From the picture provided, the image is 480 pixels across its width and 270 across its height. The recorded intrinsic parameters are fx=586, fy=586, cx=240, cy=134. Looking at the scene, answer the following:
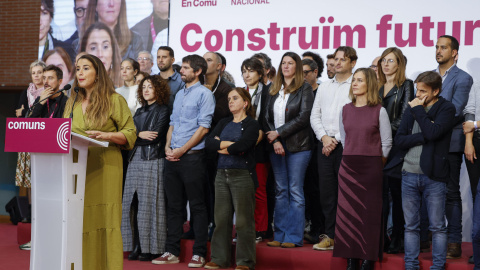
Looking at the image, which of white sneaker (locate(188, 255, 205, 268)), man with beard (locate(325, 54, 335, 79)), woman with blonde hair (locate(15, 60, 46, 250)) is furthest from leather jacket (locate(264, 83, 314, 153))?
woman with blonde hair (locate(15, 60, 46, 250))

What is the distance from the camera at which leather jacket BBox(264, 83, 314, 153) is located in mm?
4852

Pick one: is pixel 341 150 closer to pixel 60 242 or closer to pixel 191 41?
pixel 60 242

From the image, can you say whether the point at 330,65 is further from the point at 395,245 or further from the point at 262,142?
the point at 395,245

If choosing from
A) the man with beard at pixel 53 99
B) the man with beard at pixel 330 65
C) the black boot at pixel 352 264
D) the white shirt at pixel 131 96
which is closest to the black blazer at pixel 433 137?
the black boot at pixel 352 264

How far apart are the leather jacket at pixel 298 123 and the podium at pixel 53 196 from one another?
6.74 feet

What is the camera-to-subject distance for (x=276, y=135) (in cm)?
490

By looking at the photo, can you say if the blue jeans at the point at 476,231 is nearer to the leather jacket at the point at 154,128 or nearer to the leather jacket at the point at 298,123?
the leather jacket at the point at 298,123

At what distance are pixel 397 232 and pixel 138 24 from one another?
160 inches

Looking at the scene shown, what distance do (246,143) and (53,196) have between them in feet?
6.13

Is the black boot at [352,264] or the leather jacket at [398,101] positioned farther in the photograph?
the leather jacket at [398,101]

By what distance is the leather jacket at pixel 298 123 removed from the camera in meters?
4.85

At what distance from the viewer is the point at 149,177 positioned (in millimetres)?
5219

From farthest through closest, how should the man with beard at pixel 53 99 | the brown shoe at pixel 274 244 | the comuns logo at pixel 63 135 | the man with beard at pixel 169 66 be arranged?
the man with beard at pixel 169 66, the man with beard at pixel 53 99, the brown shoe at pixel 274 244, the comuns logo at pixel 63 135

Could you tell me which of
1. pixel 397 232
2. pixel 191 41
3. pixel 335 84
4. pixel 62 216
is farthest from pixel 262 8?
pixel 62 216
